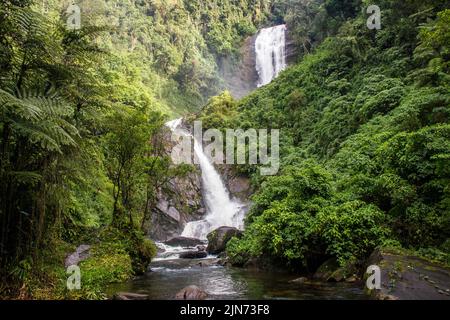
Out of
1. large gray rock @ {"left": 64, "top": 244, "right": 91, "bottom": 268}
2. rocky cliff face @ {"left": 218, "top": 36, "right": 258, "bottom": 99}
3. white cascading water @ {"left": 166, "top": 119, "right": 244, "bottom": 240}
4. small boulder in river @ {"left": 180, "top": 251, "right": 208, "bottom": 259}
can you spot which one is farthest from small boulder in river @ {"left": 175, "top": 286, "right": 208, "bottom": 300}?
rocky cliff face @ {"left": 218, "top": 36, "right": 258, "bottom": 99}

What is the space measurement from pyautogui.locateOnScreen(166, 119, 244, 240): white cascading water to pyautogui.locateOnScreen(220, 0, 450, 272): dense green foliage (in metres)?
3.17

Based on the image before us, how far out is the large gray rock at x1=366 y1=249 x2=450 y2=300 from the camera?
8.73 m

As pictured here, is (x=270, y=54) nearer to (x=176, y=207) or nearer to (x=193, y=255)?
(x=176, y=207)

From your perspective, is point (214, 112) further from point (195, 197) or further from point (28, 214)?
point (28, 214)

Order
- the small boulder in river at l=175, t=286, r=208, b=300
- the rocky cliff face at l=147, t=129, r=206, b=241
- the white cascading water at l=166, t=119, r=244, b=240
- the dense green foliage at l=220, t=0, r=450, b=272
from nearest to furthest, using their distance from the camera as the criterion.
Result: the small boulder in river at l=175, t=286, r=208, b=300 → the dense green foliage at l=220, t=0, r=450, b=272 → the white cascading water at l=166, t=119, r=244, b=240 → the rocky cliff face at l=147, t=129, r=206, b=241

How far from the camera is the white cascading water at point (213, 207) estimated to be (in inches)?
1077

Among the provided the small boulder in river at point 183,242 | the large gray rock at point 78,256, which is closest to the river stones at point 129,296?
the large gray rock at point 78,256

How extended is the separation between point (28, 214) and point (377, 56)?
25.6m

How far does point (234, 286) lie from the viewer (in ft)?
40.5

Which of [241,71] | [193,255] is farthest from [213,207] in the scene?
[241,71]

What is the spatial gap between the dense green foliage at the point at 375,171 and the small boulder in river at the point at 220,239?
97.7 inches

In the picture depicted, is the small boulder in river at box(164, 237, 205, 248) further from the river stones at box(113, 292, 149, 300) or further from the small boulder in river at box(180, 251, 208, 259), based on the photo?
the river stones at box(113, 292, 149, 300)

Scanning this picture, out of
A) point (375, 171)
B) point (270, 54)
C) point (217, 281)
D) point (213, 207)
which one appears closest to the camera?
point (217, 281)

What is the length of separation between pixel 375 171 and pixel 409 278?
630 centimetres
